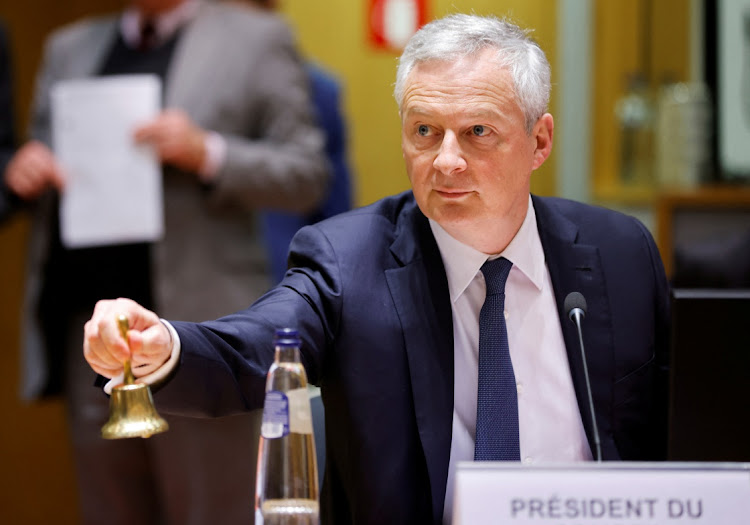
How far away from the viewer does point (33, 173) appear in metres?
2.68

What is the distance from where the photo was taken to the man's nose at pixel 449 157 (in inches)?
63.9

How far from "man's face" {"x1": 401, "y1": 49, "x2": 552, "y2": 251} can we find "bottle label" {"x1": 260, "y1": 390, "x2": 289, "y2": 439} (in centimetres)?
50

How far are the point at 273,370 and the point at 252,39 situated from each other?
66.3 inches

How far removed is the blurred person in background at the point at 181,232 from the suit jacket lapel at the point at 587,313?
1.06 meters

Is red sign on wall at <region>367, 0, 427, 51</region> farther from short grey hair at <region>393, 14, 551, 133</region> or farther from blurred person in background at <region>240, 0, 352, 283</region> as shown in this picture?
short grey hair at <region>393, 14, 551, 133</region>

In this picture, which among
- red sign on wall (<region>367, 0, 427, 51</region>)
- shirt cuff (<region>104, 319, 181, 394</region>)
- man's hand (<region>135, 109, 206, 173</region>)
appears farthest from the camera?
red sign on wall (<region>367, 0, 427, 51</region>)

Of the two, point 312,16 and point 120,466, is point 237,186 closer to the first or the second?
point 120,466

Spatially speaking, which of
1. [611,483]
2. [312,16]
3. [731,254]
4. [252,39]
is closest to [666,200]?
[731,254]

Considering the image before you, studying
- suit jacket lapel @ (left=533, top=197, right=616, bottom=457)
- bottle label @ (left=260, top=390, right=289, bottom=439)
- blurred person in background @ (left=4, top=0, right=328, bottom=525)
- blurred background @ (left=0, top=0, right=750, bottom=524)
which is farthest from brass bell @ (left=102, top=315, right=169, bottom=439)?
blurred background @ (left=0, top=0, right=750, bottom=524)

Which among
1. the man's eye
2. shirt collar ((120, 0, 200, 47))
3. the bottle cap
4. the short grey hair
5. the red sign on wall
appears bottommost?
the bottle cap

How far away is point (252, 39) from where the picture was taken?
282cm

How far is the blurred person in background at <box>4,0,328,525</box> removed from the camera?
2.69 meters

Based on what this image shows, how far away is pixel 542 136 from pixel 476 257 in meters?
0.25

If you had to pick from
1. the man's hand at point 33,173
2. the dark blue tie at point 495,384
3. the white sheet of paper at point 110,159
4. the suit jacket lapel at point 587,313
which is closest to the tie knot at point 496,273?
the dark blue tie at point 495,384
